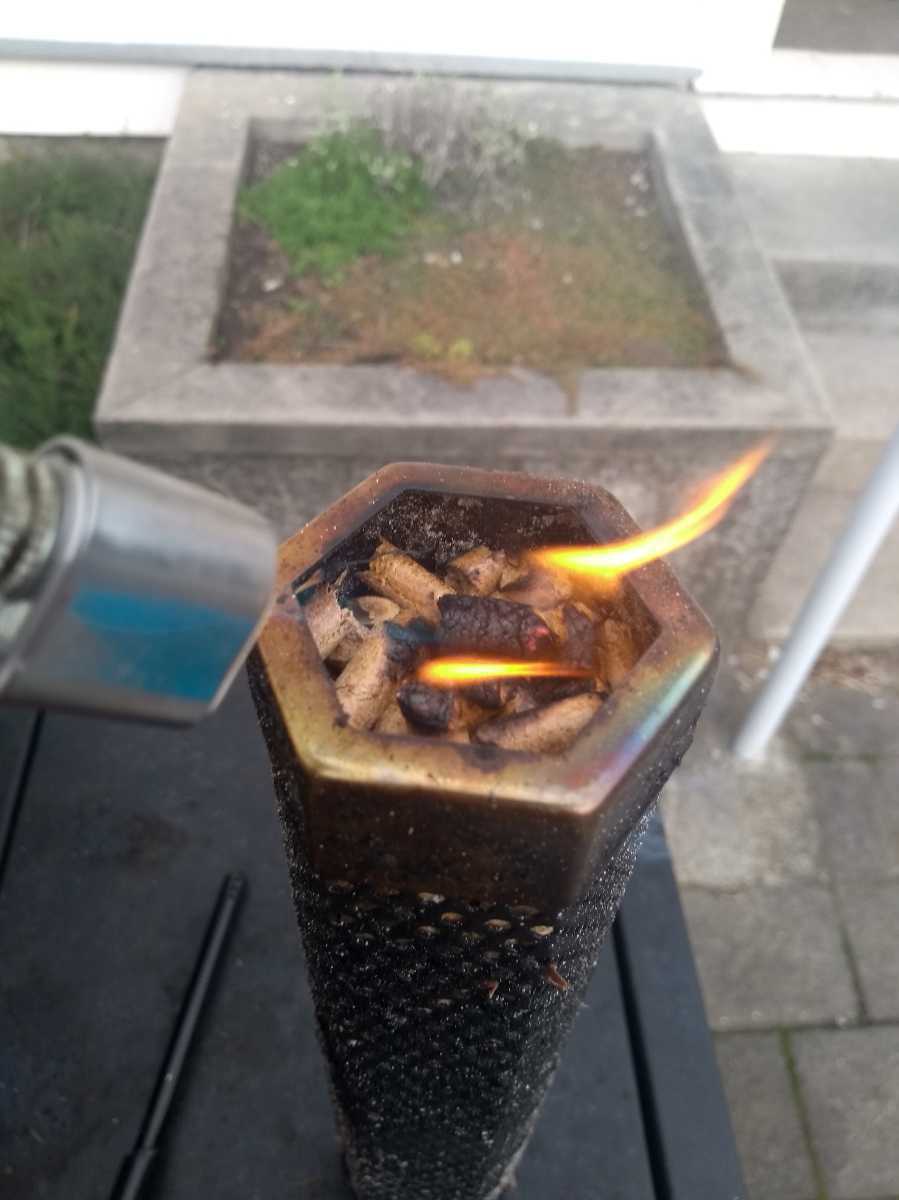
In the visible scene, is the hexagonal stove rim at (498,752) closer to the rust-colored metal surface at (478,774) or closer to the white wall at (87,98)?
the rust-colored metal surface at (478,774)

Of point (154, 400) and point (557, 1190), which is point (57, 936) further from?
point (154, 400)

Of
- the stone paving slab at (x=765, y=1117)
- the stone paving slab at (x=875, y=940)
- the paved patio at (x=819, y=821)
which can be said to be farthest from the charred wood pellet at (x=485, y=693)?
the stone paving slab at (x=875, y=940)

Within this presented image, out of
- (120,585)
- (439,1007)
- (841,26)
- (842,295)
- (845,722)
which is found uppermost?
(120,585)

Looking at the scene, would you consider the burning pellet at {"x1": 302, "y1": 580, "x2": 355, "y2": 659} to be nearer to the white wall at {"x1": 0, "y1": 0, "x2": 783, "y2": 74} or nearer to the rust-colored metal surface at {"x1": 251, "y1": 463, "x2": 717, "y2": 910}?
the rust-colored metal surface at {"x1": 251, "y1": 463, "x2": 717, "y2": 910}

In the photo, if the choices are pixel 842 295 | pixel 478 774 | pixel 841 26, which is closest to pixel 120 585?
pixel 478 774

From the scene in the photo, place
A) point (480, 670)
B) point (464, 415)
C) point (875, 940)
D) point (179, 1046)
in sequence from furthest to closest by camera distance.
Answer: point (875, 940) → point (464, 415) → point (179, 1046) → point (480, 670)

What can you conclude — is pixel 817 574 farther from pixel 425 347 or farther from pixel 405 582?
pixel 405 582

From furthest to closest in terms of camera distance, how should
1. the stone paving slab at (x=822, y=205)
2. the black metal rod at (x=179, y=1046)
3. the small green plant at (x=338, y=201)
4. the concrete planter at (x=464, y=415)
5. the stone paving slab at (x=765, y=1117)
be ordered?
the stone paving slab at (x=822, y=205), the small green plant at (x=338, y=201), the concrete planter at (x=464, y=415), the stone paving slab at (x=765, y=1117), the black metal rod at (x=179, y=1046)
